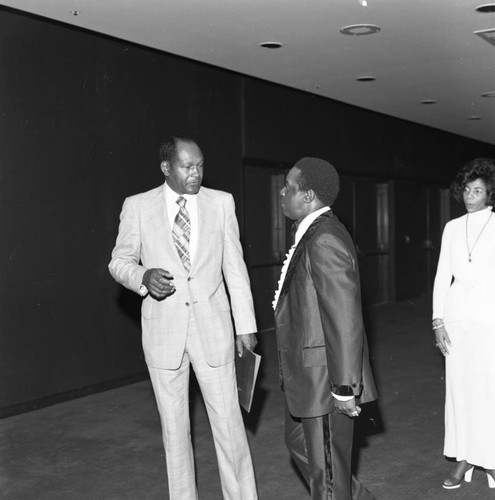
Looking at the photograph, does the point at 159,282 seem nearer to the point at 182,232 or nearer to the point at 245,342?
the point at 182,232

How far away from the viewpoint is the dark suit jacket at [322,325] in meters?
2.91

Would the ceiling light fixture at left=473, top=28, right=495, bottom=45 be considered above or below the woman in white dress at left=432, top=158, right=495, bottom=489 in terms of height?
above

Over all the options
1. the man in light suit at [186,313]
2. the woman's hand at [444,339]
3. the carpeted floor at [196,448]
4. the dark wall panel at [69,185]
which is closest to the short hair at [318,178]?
the man in light suit at [186,313]

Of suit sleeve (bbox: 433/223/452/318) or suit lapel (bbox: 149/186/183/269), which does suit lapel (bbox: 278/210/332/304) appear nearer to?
suit lapel (bbox: 149/186/183/269)

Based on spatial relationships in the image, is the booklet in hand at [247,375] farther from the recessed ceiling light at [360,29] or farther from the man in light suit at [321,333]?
the recessed ceiling light at [360,29]

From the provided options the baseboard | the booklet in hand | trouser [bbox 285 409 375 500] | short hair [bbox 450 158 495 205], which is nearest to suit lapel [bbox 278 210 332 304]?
the booklet in hand

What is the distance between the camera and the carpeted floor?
168 inches

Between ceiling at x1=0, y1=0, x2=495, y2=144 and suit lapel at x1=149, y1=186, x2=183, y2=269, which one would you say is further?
ceiling at x1=0, y1=0, x2=495, y2=144

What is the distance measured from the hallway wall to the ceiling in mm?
257

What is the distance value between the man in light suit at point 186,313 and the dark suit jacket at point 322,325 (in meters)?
0.46

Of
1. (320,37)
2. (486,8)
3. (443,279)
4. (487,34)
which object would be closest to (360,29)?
(320,37)

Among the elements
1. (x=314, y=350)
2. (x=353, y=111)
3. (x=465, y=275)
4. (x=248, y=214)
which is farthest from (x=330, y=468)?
(x=353, y=111)

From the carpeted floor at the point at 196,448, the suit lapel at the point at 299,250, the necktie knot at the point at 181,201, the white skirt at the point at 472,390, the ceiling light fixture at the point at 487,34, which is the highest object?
the ceiling light fixture at the point at 487,34

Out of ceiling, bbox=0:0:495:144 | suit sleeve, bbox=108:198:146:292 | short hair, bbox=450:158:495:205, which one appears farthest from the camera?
ceiling, bbox=0:0:495:144
